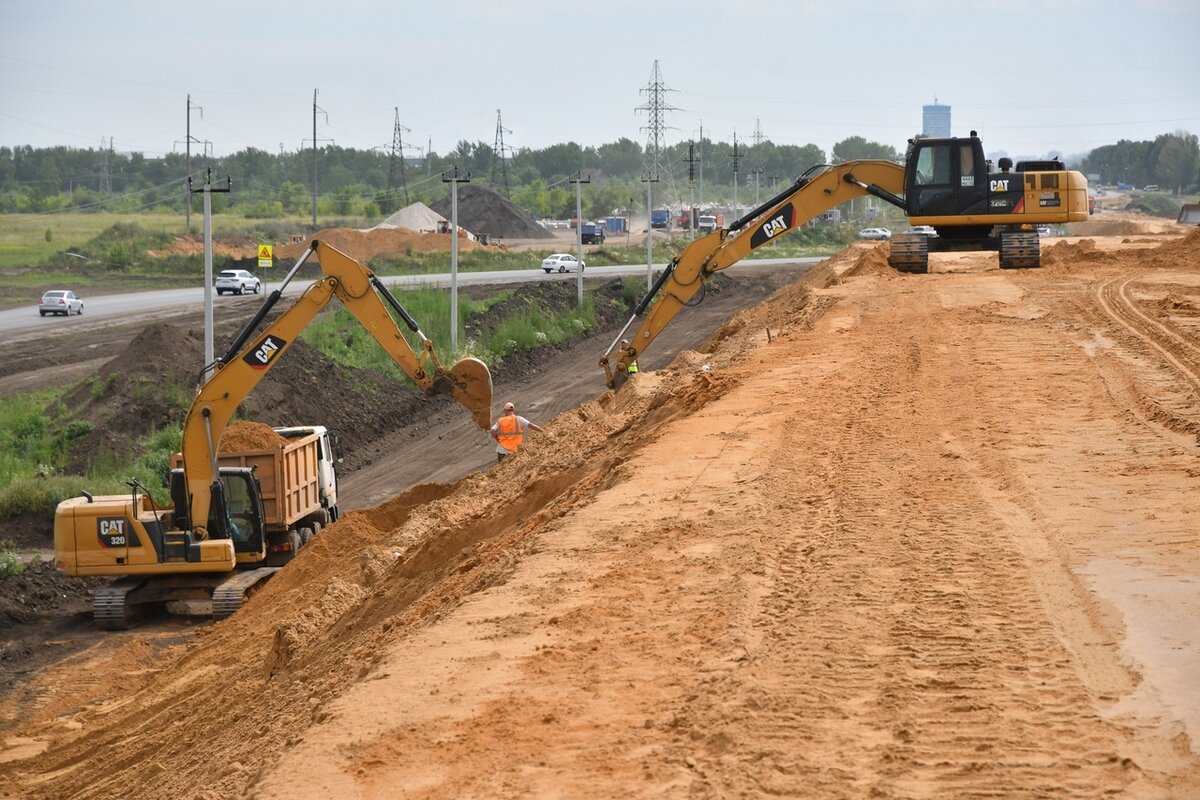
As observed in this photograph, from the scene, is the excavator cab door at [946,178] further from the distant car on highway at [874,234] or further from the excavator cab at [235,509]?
the distant car on highway at [874,234]

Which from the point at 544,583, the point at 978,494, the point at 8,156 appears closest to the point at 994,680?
the point at 544,583

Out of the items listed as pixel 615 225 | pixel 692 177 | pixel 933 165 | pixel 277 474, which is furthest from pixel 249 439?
pixel 615 225

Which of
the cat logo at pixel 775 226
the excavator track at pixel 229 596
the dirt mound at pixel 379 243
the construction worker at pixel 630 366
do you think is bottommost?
the excavator track at pixel 229 596

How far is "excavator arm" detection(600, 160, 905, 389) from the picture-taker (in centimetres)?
2488

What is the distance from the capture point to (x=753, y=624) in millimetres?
8945

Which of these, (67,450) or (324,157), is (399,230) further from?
(324,157)

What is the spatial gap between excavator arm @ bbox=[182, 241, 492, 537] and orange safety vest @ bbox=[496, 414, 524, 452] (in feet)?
13.2

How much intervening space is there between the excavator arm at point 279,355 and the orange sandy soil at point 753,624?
1.50 metres

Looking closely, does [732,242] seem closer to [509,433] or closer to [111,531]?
[509,433]

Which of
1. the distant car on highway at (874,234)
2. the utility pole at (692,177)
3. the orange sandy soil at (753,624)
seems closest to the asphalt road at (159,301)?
the utility pole at (692,177)

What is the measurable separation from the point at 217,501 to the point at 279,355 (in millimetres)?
2427

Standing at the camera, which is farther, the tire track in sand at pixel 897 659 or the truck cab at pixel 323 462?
the truck cab at pixel 323 462

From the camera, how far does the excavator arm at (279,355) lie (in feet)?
64.5

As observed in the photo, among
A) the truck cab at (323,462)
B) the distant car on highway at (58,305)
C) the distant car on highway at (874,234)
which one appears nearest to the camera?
the truck cab at (323,462)
